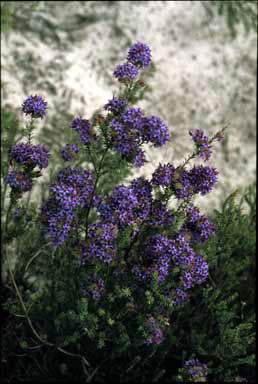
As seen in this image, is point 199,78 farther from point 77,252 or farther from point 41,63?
point 77,252

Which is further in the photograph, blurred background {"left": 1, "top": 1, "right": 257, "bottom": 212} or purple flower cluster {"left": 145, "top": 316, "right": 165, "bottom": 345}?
blurred background {"left": 1, "top": 1, "right": 257, "bottom": 212}

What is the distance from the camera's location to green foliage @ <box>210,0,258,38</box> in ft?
13.5

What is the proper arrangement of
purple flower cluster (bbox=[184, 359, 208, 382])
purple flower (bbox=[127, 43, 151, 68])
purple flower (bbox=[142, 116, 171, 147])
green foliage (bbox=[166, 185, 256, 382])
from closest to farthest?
purple flower cluster (bbox=[184, 359, 208, 382]) < purple flower (bbox=[142, 116, 171, 147]) < purple flower (bbox=[127, 43, 151, 68]) < green foliage (bbox=[166, 185, 256, 382])

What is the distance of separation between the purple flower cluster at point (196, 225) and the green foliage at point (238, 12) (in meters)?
2.61

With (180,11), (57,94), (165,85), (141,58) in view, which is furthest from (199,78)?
(141,58)

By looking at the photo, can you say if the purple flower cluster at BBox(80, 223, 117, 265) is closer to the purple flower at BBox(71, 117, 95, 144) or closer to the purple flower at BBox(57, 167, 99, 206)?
the purple flower at BBox(57, 167, 99, 206)

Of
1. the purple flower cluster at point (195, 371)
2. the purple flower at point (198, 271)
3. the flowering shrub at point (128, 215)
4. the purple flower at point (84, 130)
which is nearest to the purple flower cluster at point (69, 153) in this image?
the flowering shrub at point (128, 215)

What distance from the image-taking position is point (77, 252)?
1.93 metres

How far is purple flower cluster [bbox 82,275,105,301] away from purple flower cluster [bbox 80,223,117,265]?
0.15 metres

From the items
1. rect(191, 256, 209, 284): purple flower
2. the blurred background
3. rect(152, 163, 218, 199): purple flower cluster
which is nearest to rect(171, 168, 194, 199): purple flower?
rect(152, 163, 218, 199): purple flower cluster

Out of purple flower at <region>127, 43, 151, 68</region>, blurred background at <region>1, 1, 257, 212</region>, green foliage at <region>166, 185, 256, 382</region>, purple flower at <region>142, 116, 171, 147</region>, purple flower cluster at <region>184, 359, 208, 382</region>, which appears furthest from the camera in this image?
blurred background at <region>1, 1, 257, 212</region>

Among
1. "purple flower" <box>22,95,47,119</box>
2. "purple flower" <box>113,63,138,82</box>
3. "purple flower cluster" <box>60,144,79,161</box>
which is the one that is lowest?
"purple flower cluster" <box>60,144,79,161</box>

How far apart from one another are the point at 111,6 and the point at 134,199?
10.0 ft

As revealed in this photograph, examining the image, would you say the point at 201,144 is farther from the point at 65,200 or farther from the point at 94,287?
the point at 94,287
